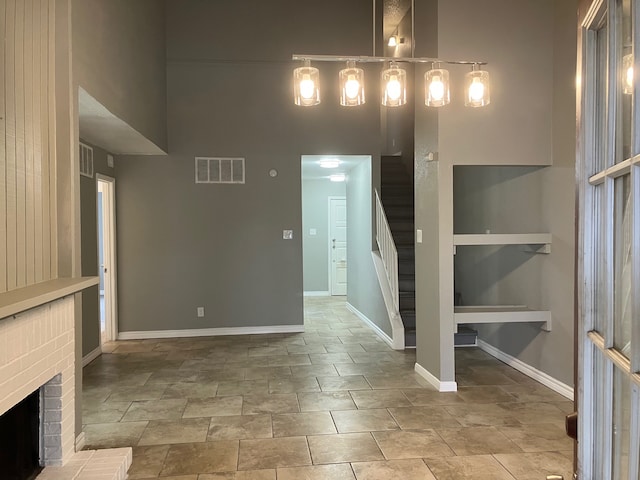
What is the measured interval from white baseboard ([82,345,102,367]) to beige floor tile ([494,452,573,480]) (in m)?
4.10

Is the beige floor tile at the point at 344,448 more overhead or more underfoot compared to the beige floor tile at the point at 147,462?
more overhead

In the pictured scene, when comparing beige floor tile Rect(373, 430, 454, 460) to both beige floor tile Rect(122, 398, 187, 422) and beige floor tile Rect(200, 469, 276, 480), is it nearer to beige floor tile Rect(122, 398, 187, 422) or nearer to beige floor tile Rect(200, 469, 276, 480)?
beige floor tile Rect(200, 469, 276, 480)

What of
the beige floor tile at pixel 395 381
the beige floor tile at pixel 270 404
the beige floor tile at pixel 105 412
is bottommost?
the beige floor tile at pixel 105 412

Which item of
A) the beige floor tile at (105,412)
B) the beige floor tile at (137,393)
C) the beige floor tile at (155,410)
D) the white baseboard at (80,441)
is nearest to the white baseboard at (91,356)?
the beige floor tile at (137,393)

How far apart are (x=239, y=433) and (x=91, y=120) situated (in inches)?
116

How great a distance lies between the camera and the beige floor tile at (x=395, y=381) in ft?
13.2

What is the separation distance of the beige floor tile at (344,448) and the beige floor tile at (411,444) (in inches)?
2.6

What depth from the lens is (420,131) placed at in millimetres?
4211

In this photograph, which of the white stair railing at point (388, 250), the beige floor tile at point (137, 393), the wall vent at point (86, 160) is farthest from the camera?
the white stair railing at point (388, 250)

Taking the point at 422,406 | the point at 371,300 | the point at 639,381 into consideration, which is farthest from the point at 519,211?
the point at 639,381

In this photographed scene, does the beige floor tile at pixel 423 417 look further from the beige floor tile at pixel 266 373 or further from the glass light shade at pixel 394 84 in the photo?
the glass light shade at pixel 394 84

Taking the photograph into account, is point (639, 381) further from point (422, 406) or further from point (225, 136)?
point (225, 136)

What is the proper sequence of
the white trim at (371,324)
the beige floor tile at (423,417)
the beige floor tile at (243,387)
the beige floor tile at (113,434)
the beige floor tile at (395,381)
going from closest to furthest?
the beige floor tile at (113,434), the beige floor tile at (423,417), the beige floor tile at (243,387), the beige floor tile at (395,381), the white trim at (371,324)

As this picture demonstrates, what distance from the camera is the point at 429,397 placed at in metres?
3.76
